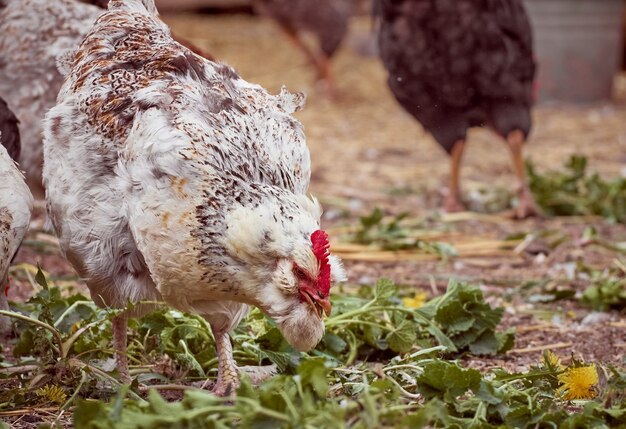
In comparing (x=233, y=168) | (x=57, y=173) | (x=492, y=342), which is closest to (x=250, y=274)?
(x=233, y=168)

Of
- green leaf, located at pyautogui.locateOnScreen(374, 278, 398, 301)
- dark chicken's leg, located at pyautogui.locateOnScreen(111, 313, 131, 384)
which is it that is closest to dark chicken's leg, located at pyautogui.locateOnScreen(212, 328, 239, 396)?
dark chicken's leg, located at pyautogui.locateOnScreen(111, 313, 131, 384)

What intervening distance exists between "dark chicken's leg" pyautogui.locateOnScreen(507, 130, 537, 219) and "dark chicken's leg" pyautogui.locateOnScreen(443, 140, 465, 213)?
0.33 metres

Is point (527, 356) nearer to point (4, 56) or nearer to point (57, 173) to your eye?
point (57, 173)

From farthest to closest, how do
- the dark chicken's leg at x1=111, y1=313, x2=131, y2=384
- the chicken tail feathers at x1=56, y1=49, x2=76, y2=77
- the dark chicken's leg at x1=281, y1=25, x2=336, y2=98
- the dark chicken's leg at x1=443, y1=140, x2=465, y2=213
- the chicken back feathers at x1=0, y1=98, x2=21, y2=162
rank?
the dark chicken's leg at x1=281, y1=25, x2=336, y2=98 → the dark chicken's leg at x1=443, y1=140, x2=465, y2=213 → the chicken back feathers at x1=0, y1=98, x2=21, y2=162 → the chicken tail feathers at x1=56, y1=49, x2=76, y2=77 → the dark chicken's leg at x1=111, y1=313, x2=131, y2=384

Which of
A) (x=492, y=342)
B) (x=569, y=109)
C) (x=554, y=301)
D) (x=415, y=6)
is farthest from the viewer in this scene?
(x=569, y=109)

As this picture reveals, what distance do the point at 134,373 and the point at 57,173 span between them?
0.71 meters

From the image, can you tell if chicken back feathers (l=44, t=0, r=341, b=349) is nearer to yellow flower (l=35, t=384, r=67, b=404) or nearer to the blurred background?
yellow flower (l=35, t=384, r=67, b=404)

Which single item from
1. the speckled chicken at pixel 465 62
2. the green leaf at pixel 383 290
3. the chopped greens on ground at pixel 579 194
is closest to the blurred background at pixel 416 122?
the chopped greens on ground at pixel 579 194

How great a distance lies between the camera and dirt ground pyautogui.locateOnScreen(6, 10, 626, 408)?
4023 millimetres

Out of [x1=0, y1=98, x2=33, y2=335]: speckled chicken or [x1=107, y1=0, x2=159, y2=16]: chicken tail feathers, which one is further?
[x1=107, y1=0, x2=159, y2=16]: chicken tail feathers

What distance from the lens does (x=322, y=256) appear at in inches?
97.9

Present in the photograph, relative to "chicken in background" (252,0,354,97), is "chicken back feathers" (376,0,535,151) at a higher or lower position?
higher

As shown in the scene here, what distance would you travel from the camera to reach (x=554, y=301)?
167 inches

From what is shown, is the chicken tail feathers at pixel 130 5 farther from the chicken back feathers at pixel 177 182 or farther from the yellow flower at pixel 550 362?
the yellow flower at pixel 550 362
